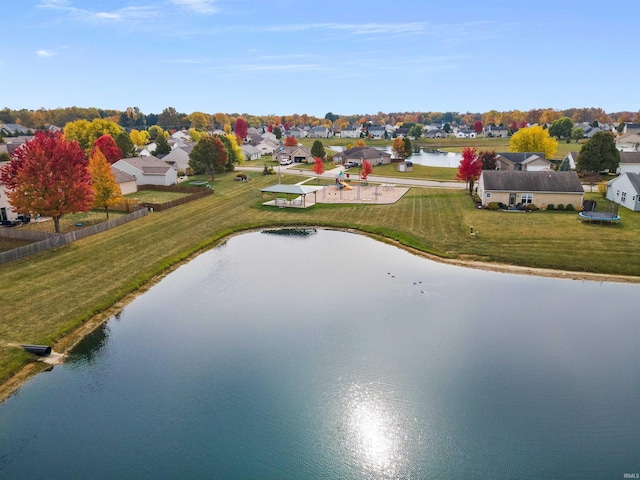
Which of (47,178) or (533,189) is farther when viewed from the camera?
(533,189)

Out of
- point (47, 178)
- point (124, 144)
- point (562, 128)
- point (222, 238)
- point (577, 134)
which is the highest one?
point (562, 128)

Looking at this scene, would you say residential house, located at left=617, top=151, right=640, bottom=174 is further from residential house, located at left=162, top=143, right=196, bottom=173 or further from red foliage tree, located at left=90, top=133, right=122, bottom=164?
red foliage tree, located at left=90, top=133, right=122, bottom=164

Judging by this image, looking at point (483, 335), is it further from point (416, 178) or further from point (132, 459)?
point (416, 178)

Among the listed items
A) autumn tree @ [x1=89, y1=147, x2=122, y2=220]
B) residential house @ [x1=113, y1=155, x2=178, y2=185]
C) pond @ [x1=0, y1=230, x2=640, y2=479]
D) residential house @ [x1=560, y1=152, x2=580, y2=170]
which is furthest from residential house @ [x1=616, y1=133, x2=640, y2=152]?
autumn tree @ [x1=89, y1=147, x2=122, y2=220]

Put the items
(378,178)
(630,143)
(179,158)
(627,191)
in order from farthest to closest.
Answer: (630,143)
(179,158)
(378,178)
(627,191)

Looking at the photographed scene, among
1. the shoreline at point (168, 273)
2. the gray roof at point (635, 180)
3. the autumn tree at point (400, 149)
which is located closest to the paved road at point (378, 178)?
the autumn tree at point (400, 149)

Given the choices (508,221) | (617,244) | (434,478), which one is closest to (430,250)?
(508,221)

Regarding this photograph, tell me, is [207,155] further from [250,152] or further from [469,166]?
[469,166]

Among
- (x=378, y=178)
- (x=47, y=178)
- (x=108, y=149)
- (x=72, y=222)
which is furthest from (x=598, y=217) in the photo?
(x=108, y=149)

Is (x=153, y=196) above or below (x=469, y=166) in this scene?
below
